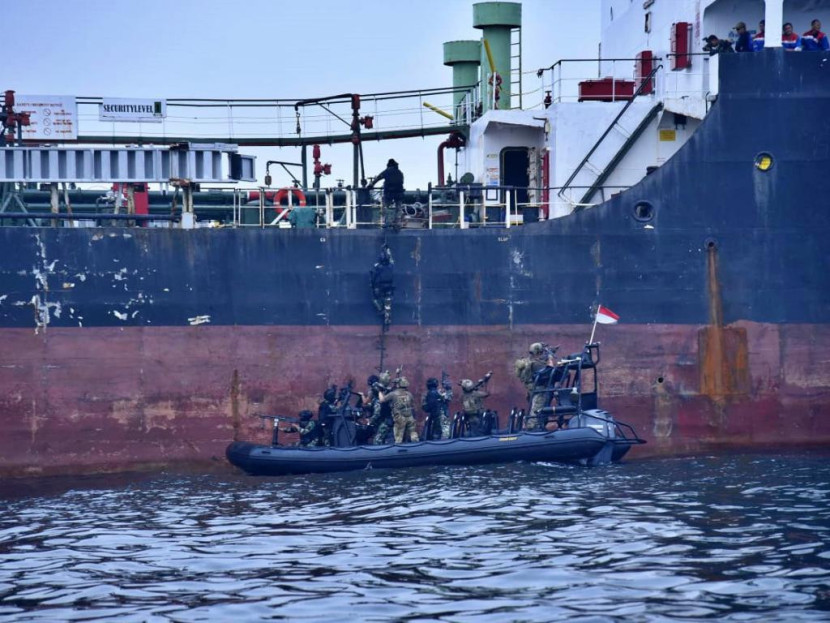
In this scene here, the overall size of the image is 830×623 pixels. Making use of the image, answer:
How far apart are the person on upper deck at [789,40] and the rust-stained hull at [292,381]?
4.89 meters

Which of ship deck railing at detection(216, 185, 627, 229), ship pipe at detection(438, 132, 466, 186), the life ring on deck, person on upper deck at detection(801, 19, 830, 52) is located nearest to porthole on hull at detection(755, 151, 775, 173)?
person on upper deck at detection(801, 19, 830, 52)

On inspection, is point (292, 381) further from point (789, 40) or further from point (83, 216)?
point (789, 40)

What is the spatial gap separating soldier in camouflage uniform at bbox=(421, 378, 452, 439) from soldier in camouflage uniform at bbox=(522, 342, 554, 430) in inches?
A: 52.4

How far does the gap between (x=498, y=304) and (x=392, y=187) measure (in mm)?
2775

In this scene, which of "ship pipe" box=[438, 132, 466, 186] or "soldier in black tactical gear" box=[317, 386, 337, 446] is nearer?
"soldier in black tactical gear" box=[317, 386, 337, 446]

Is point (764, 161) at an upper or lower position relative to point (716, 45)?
lower

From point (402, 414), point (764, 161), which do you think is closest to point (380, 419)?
point (402, 414)

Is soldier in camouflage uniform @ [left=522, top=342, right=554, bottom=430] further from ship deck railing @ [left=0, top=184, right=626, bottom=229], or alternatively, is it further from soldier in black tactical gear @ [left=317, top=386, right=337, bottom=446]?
→ soldier in black tactical gear @ [left=317, top=386, right=337, bottom=446]

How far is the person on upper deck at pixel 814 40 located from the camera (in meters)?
20.8

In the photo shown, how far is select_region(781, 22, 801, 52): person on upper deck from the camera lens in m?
20.9

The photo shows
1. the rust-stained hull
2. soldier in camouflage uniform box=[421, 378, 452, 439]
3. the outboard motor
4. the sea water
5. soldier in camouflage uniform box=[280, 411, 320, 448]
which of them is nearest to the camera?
the sea water

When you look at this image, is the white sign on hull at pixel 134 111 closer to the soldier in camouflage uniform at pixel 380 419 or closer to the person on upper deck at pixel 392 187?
the person on upper deck at pixel 392 187

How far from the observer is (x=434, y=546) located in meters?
13.9

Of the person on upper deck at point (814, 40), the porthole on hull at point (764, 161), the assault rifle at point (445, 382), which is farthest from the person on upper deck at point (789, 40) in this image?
the assault rifle at point (445, 382)
